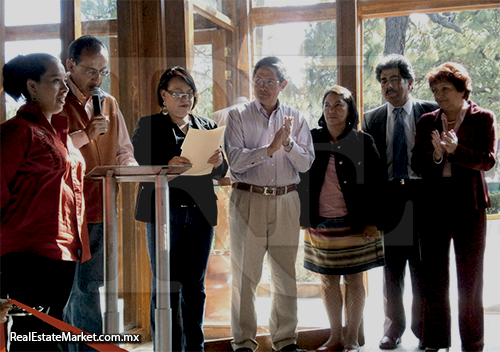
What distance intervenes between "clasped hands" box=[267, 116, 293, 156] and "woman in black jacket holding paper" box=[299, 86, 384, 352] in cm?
35

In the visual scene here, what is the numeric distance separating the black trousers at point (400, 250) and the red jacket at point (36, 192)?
188cm

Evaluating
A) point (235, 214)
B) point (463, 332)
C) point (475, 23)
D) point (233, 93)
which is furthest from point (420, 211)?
point (475, 23)

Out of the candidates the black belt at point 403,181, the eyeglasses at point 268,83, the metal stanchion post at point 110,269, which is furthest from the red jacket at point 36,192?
the black belt at point 403,181

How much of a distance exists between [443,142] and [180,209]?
1.43 metres

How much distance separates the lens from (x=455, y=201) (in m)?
3.11

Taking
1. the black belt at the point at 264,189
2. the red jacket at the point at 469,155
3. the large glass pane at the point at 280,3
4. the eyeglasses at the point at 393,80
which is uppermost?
the large glass pane at the point at 280,3

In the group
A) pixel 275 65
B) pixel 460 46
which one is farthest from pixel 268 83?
pixel 460 46

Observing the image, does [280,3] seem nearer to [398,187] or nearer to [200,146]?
[398,187]

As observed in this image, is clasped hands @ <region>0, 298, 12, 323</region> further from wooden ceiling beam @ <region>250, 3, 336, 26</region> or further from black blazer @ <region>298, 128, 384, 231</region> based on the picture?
wooden ceiling beam @ <region>250, 3, 336, 26</region>

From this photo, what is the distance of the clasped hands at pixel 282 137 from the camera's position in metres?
2.95

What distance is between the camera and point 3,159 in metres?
1.92

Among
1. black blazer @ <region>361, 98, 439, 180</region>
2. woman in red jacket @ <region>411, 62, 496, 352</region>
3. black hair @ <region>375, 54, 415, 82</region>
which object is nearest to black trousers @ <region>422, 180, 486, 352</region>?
woman in red jacket @ <region>411, 62, 496, 352</region>

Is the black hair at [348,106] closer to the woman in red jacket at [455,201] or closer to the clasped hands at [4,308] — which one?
the woman in red jacket at [455,201]

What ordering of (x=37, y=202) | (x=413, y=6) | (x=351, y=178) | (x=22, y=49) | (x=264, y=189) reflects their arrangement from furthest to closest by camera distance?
(x=413, y=6) < (x=351, y=178) < (x=264, y=189) < (x=22, y=49) < (x=37, y=202)
